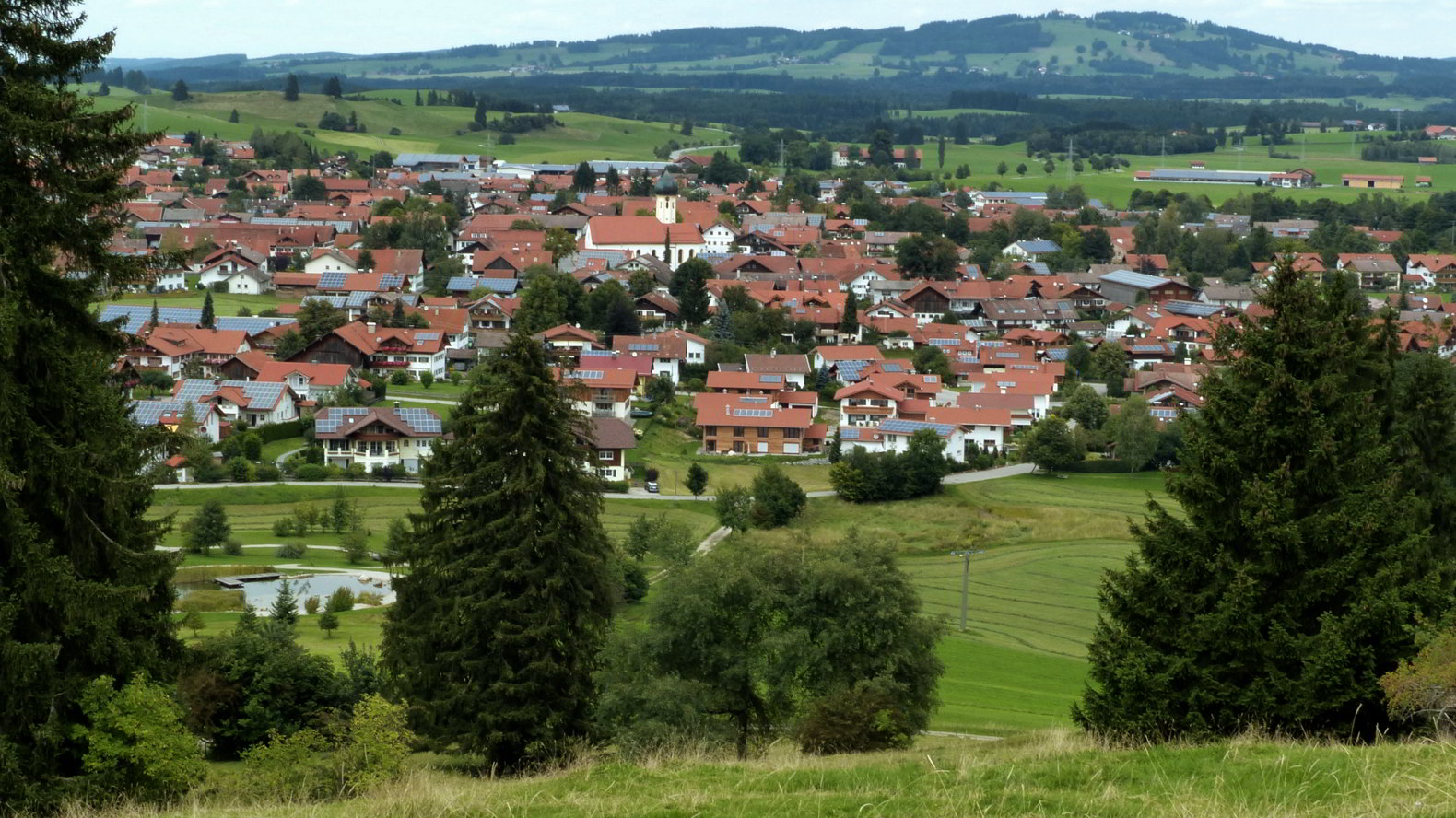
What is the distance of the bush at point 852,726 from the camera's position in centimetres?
926

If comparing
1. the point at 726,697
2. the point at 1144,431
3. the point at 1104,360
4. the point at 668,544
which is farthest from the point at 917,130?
the point at 726,697

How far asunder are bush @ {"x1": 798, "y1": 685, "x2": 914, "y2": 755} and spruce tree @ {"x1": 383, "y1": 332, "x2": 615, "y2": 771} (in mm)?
1722

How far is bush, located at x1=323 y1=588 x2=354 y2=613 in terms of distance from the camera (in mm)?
19656

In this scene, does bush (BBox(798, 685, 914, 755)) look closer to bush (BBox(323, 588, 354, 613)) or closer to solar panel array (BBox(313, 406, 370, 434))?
bush (BBox(323, 588, 354, 613))

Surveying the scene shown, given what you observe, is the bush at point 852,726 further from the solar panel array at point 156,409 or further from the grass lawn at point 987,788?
the solar panel array at point 156,409

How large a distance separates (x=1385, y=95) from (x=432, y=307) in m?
170

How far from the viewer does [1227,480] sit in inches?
350

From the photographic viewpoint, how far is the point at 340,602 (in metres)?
19.8

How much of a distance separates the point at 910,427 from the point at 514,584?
22.3m

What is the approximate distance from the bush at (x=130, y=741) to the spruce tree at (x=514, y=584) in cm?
299

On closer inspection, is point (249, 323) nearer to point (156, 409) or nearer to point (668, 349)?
point (156, 409)

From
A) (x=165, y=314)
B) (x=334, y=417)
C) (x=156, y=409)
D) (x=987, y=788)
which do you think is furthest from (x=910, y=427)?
(x=987, y=788)

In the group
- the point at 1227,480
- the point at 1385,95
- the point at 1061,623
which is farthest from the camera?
the point at 1385,95

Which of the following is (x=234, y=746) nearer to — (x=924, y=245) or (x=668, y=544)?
(x=668, y=544)
